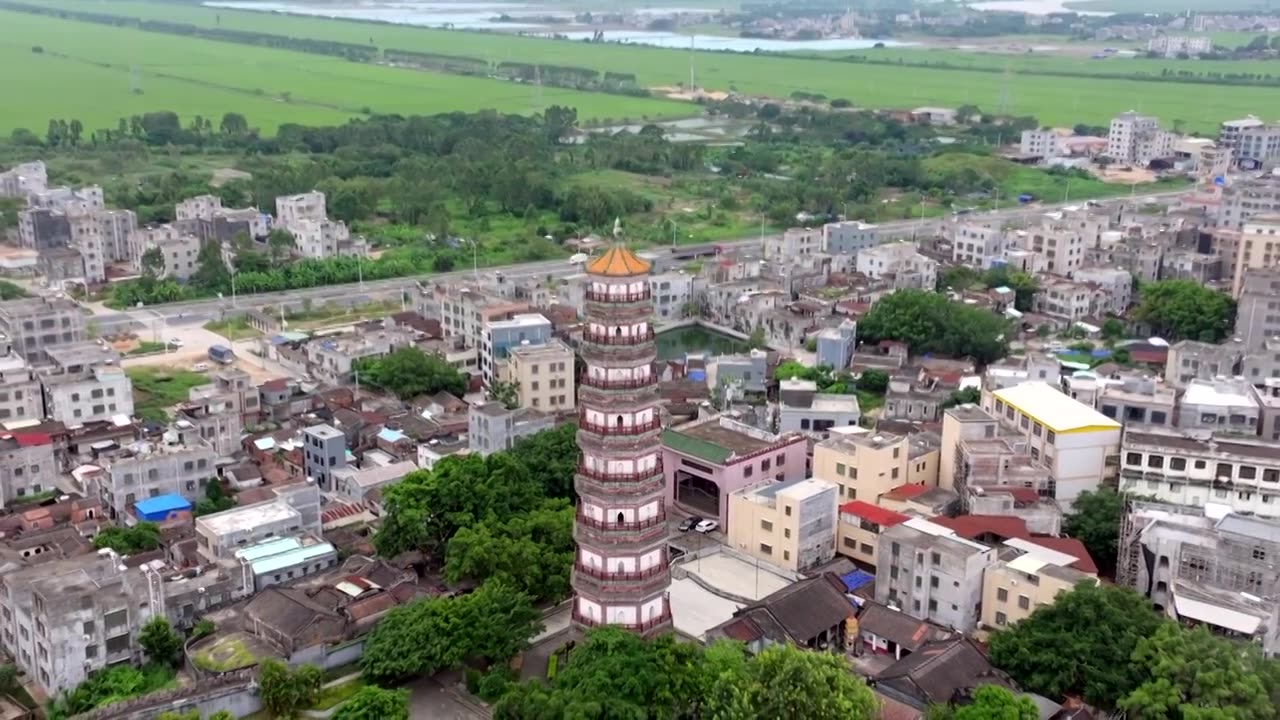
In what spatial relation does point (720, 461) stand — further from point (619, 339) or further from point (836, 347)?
point (836, 347)

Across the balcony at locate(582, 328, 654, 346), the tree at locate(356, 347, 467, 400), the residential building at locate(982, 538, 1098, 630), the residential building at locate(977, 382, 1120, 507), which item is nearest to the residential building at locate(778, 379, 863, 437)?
the residential building at locate(977, 382, 1120, 507)

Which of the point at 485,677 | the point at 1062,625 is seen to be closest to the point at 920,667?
the point at 1062,625

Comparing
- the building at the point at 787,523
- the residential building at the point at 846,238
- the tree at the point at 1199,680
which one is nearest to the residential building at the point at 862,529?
the building at the point at 787,523

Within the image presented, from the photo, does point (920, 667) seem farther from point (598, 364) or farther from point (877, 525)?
point (598, 364)

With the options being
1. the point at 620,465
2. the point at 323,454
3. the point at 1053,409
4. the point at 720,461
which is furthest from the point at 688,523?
the point at 323,454

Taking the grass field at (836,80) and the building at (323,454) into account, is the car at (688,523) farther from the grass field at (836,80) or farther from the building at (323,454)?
the grass field at (836,80)
